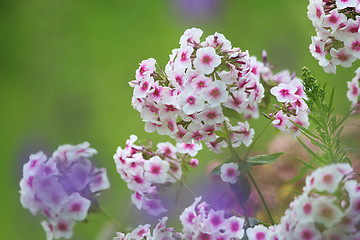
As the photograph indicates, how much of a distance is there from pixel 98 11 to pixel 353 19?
252cm

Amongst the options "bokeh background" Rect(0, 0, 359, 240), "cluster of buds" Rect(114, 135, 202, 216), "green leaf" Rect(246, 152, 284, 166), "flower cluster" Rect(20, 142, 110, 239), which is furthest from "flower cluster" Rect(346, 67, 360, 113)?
"bokeh background" Rect(0, 0, 359, 240)

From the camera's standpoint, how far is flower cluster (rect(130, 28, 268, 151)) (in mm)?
697

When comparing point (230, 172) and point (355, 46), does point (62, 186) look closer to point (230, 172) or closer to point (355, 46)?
point (230, 172)

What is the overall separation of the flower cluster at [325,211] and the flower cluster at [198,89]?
7.5 inches

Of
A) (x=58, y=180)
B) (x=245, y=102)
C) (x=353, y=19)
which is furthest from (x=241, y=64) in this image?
(x=58, y=180)

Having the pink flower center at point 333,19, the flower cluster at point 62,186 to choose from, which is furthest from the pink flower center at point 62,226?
the pink flower center at point 333,19

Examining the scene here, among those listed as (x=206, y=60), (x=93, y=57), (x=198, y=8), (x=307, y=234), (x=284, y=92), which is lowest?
(x=307, y=234)

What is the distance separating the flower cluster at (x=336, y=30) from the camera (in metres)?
0.76

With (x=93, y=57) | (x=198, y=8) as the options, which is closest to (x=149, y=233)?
(x=93, y=57)

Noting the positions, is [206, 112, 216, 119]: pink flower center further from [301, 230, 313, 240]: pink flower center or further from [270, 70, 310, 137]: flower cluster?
[301, 230, 313, 240]: pink flower center

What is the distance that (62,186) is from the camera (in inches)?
26.8

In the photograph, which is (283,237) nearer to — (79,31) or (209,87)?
(209,87)

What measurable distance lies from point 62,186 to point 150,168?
153mm

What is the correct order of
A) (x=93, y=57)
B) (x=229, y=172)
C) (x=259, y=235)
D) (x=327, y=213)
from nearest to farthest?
(x=327, y=213)
(x=259, y=235)
(x=229, y=172)
(x=93, y=57)
